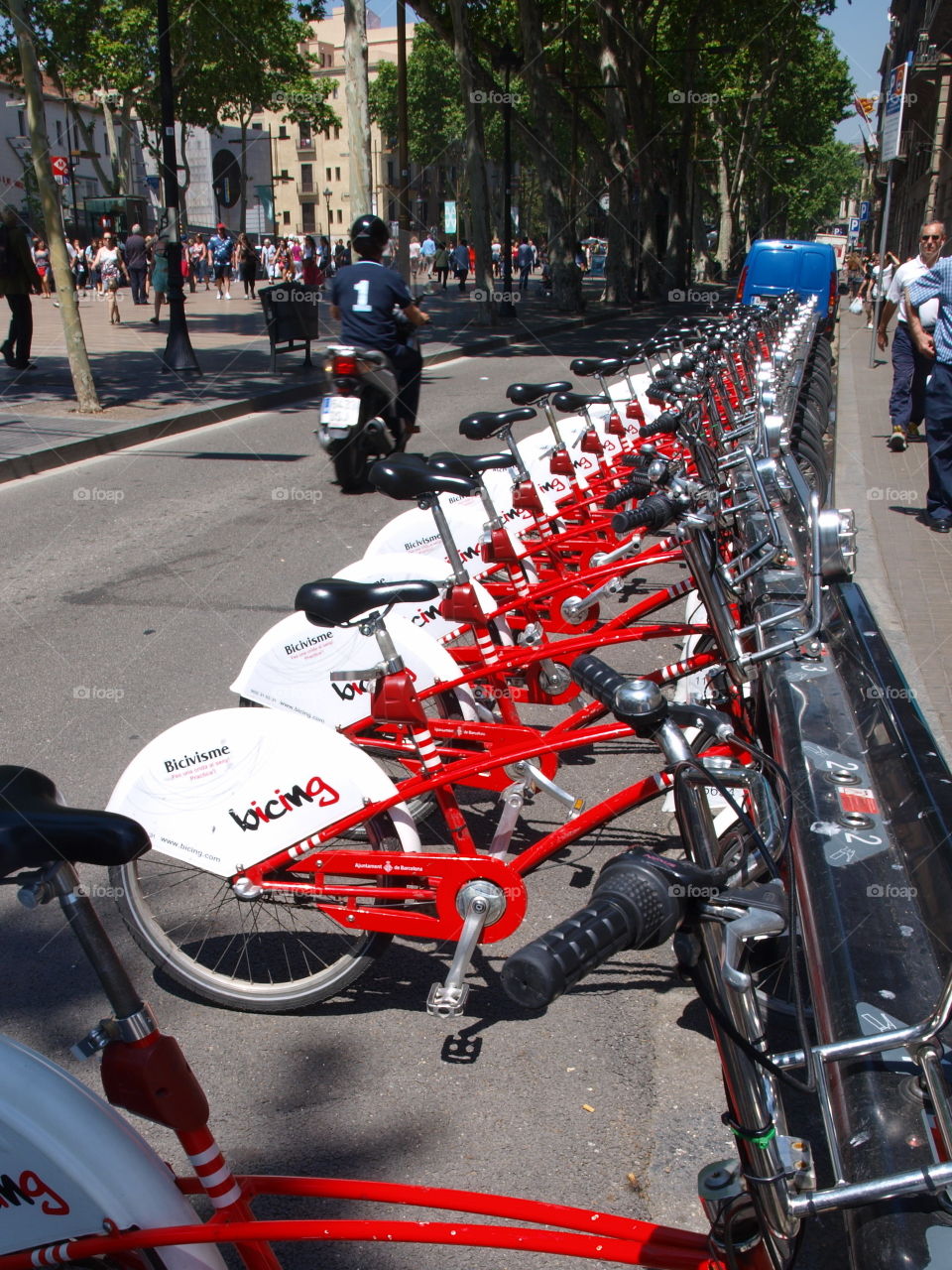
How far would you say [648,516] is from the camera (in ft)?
9.11

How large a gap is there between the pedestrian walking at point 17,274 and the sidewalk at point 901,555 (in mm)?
9906

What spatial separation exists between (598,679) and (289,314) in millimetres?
16206

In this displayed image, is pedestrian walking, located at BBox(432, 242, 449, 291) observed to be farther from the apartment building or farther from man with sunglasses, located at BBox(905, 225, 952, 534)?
the apartment building

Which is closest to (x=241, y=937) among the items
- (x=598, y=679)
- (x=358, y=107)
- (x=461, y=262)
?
(x=598, y=679)

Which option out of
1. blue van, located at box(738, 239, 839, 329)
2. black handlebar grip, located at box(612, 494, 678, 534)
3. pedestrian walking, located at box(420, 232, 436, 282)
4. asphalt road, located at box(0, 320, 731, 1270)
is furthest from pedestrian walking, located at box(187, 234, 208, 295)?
black handlebar grip, located at box(612, 494, 678, 534)

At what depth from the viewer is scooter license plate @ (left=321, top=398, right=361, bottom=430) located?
30.0 feet

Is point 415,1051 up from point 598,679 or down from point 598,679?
down

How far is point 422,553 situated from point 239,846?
7.69 feet

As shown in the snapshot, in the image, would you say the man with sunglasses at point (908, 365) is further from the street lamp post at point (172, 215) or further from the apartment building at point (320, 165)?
the apartment building at point (320, 165)

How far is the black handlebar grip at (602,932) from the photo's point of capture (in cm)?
103

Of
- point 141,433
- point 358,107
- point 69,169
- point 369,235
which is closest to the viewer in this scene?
point 369,235

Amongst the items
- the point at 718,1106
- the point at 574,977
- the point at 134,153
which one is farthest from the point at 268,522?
the point at 134,153

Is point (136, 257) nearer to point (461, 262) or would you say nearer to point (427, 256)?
point (461, 262)

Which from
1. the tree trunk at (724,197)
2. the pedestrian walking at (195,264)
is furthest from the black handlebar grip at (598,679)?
the tree trunk at (724,197)
